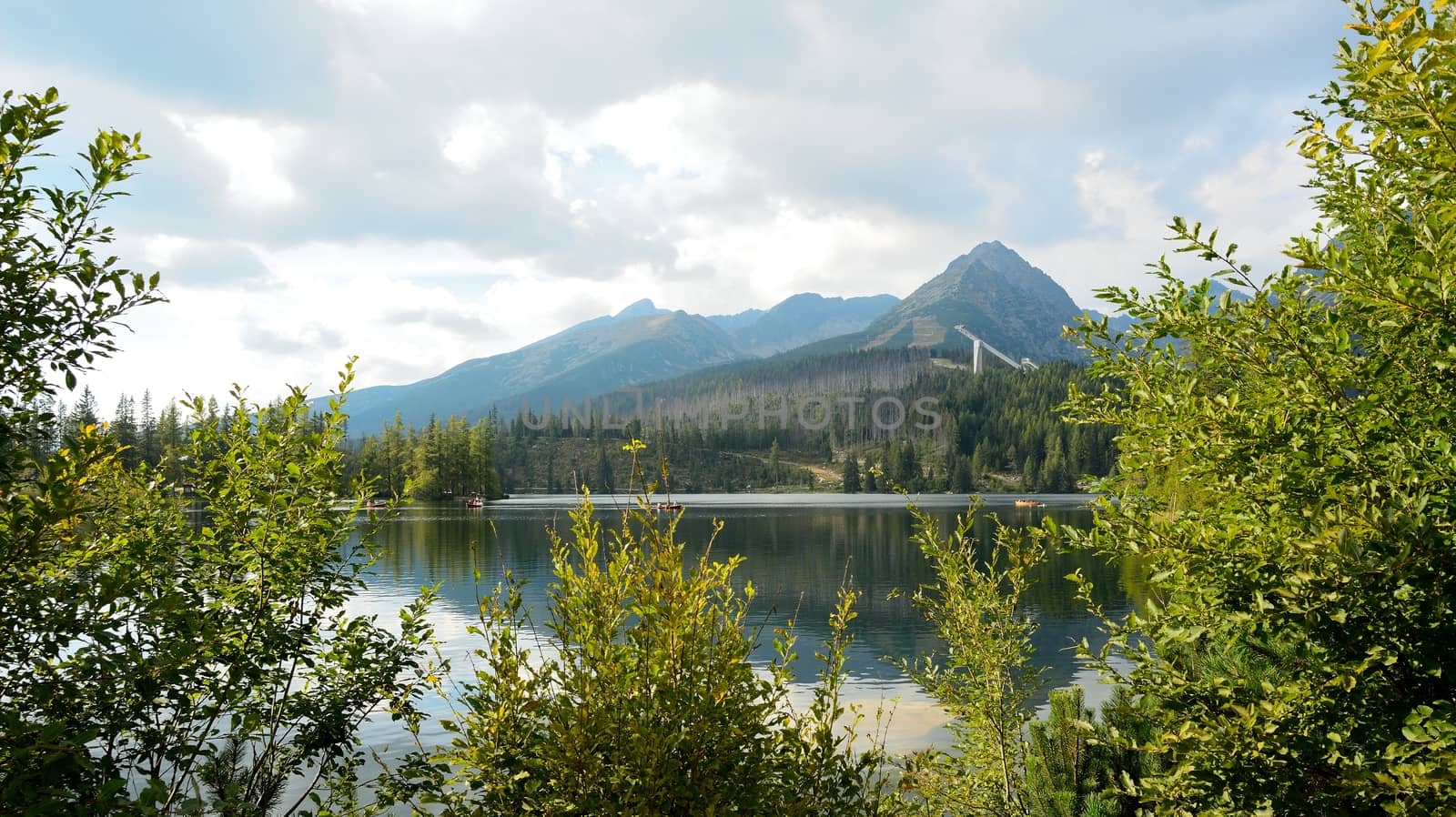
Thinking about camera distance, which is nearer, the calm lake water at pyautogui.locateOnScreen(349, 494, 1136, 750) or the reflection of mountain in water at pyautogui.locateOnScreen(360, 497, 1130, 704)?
the calm lake water at pyautogui.locateOnScreen(349, 494, 1136, 750)

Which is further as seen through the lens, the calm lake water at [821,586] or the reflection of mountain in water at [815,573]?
the reflection of mountain in water at [815,573]

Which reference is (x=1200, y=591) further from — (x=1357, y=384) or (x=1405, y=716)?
(x=1357, y=384)

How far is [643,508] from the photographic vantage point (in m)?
4.82

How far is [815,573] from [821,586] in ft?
13.0

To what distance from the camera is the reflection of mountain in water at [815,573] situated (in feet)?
101

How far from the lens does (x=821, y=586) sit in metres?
45.8

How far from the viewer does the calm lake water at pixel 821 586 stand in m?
21.6

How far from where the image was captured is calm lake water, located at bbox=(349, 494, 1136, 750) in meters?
21.6

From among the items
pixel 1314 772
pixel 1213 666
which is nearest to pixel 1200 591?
pixel 1314 772

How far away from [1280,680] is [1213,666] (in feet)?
11.9

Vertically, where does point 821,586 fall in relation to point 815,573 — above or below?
below

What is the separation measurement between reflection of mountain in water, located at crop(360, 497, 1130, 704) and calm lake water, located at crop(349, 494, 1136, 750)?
99mm

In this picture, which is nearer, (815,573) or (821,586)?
(821,586)

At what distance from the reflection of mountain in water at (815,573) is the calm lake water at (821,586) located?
0.33 feet
